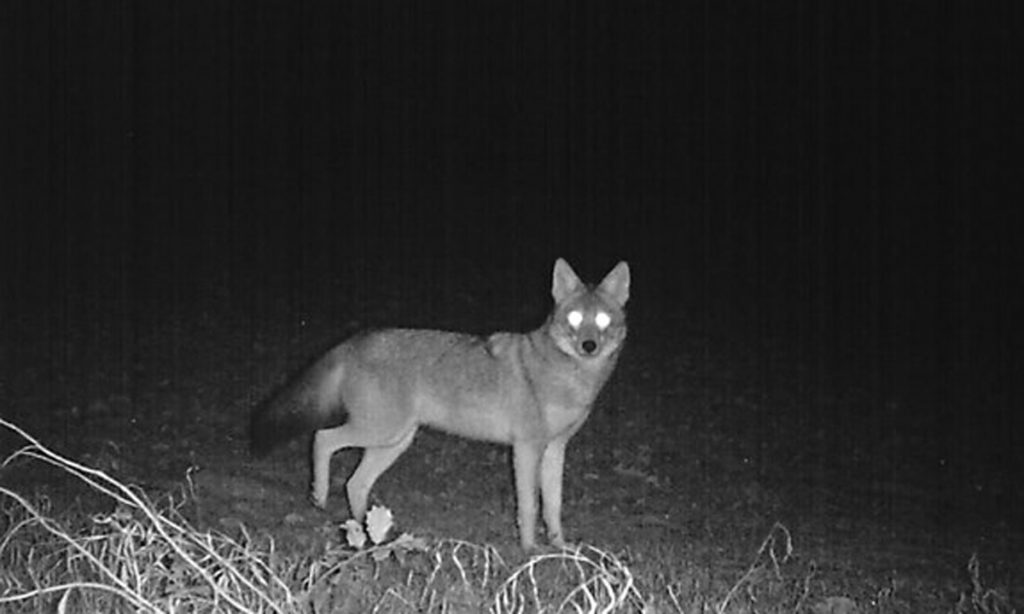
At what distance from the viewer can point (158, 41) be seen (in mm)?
41781

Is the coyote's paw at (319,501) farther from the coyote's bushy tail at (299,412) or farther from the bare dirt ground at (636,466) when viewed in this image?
the coyote's bushy tail at (299,412)

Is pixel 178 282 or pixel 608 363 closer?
pixel 608 363

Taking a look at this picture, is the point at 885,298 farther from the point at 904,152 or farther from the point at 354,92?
the point at 354,92

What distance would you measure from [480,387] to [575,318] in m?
0.55

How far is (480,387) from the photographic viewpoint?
872cm

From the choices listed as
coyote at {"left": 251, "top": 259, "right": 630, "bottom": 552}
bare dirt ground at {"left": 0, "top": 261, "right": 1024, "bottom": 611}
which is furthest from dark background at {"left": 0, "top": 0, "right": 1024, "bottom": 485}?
coyote at {"left": 251, "top": 259, "right": 630, "bottom": 552}

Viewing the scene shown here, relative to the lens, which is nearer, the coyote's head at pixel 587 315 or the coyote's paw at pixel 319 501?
the coyote's head at pixel 587 315

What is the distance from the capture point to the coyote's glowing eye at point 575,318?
8.70 metres

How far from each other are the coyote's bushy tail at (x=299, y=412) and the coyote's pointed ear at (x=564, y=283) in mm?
1151

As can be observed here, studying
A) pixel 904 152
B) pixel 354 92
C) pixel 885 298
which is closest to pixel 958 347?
pixel 885 298

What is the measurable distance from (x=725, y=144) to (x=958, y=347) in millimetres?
20100

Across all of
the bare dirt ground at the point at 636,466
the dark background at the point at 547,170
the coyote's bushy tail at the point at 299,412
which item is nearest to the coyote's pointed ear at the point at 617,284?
the bare dirt ground at the point at 636,466

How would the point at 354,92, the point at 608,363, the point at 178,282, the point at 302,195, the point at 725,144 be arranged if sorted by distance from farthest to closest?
the point at 354,92, the point at 725,144, the point at 302,195, the point at 178,282, the point at 608,363

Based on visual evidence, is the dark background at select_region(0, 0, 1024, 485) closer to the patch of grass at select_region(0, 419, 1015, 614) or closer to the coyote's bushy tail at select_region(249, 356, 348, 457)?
the coyote's bushy tail at select_region(249, 356, 348, 457)
